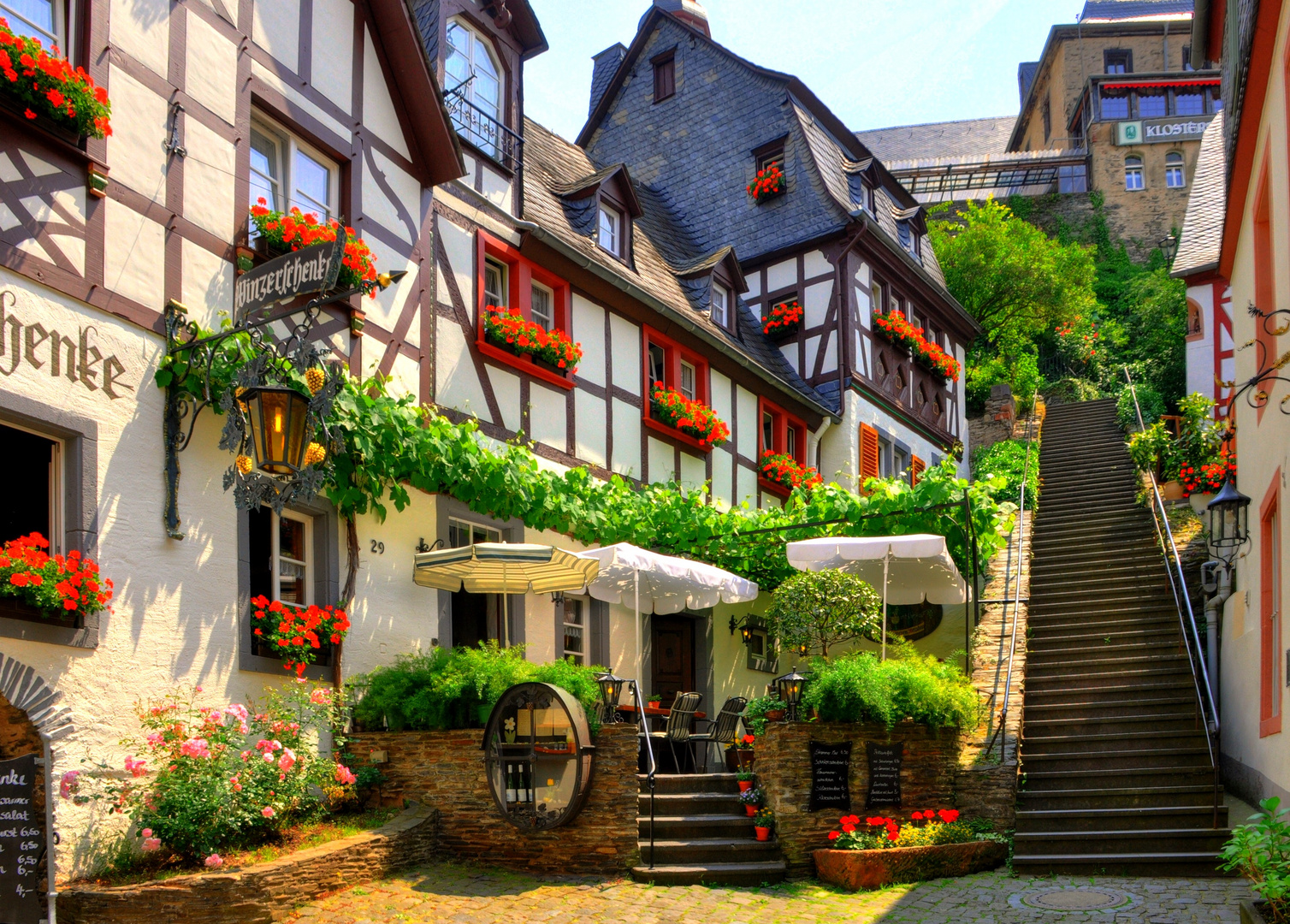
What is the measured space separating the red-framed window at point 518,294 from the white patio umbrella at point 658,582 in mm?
2454

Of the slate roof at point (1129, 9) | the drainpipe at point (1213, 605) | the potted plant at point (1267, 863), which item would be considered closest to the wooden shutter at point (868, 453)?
the drainpipe at point (1213, 605)

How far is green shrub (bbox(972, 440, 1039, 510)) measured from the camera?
2062cm

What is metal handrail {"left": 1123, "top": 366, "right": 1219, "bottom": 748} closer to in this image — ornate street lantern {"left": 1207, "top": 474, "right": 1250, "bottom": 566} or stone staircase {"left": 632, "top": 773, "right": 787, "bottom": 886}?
ornate street lantern {"left": 1207, "top": 474, "right": 1250, "bottom": 566}

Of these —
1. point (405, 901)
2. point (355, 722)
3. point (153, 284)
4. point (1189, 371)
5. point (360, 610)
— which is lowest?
point (405, 901)

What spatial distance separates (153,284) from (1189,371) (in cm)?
2087

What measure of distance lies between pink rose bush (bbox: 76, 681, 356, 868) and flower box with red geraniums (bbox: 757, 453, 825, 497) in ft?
33.7

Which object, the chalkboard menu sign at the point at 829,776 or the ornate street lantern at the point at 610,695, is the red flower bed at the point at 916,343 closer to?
the chalkboard menu sign at the point at 829,776

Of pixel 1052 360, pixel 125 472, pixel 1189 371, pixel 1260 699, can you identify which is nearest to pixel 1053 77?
pixel 1052 360

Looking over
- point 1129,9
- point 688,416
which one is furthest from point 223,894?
point 1129,9

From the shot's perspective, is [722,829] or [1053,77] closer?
[722,829]

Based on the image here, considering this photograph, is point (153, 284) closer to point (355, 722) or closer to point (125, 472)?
point (125, 472)

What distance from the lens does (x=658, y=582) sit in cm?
1286

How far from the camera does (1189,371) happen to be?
2431 centimetres

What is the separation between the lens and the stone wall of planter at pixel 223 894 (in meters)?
7.54
